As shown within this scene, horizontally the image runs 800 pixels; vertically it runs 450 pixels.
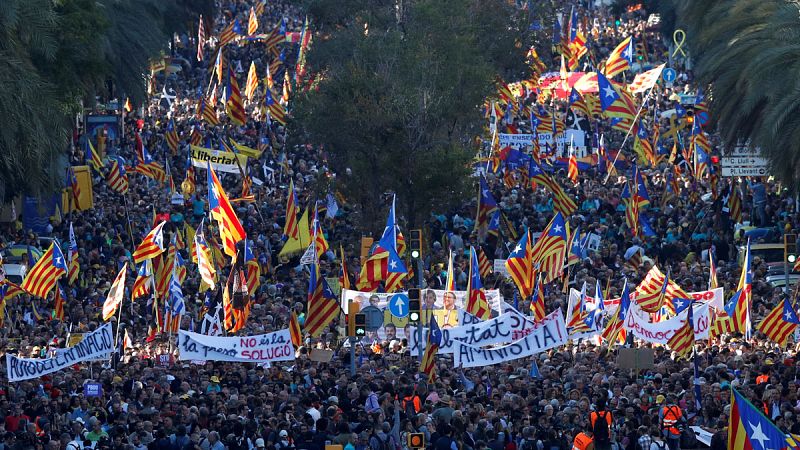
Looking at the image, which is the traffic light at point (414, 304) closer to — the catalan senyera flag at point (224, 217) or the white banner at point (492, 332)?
the white banner at point (492, 332)

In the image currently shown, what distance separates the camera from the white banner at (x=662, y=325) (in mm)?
34438

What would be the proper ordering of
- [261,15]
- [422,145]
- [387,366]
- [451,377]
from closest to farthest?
1. [451,377]
2. [387,366]
3. [422,145]
4. [261,15]

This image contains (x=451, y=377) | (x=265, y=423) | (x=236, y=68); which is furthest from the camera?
(x=236, y=68)

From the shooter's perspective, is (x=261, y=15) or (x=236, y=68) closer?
→ (x=236, y=68)

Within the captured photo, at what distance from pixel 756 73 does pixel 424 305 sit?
12.9 meters

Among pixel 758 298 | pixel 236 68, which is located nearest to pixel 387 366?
pixel 758 298

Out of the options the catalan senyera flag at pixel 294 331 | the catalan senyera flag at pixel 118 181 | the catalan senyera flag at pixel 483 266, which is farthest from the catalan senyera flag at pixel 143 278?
the catalan senyera flag at pixel 118 181

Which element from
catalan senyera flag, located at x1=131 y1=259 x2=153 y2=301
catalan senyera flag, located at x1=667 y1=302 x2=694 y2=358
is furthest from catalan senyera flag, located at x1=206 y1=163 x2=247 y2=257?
catalan senyera flag, located at x1=667 y1=302 x2=694 y2=358

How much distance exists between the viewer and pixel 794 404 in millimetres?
29719

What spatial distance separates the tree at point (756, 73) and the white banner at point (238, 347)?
15843 mm

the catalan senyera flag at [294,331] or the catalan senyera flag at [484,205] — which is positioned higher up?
the catalan senyera flag at [484,205]

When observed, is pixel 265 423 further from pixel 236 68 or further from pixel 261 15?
pixel 261 15

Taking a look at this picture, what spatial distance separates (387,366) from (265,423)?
6802 mm

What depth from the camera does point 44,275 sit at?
40.4 m
